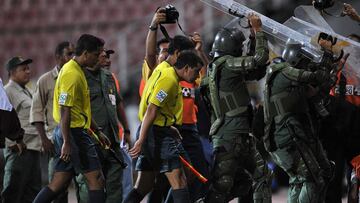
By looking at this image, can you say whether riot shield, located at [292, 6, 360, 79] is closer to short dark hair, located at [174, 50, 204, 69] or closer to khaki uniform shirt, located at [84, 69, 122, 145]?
short dark hair, located at [174, 50, 204, 69]

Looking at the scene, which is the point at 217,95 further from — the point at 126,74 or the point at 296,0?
the point at 126,74

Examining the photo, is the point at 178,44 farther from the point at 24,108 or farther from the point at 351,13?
the point at 24,108

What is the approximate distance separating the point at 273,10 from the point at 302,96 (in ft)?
21.3

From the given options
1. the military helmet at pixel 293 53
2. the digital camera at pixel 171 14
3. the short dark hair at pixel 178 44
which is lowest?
the military helmet at pixel 293 53

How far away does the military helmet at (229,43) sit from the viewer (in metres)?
9.75

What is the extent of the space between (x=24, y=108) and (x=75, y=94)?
2.89 m

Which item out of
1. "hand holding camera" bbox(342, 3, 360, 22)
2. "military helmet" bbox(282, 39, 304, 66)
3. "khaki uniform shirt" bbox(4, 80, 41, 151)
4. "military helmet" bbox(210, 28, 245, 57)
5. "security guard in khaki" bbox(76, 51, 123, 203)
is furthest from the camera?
"khaki uniform shirt" bbox(4, 80, 41, 151)

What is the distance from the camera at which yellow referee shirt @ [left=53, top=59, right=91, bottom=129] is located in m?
9.27

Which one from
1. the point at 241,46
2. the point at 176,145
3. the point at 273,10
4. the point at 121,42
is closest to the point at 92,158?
the point at 176,145

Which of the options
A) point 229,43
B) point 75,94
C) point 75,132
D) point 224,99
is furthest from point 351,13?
point 75,132

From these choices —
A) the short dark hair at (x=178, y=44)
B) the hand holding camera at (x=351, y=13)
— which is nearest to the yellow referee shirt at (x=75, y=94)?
the short dark hair at (x=178, y=44)

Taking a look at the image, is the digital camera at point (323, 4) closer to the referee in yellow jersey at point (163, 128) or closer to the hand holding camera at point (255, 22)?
the hand holding camera at point (255, 22)

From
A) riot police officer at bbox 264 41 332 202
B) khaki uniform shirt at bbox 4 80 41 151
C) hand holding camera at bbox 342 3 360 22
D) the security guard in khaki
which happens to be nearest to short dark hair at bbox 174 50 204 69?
riot police officer at bbox 264 41 332 202

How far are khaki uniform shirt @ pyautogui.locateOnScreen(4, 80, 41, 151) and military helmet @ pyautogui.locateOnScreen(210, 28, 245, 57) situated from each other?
3.09 meters
